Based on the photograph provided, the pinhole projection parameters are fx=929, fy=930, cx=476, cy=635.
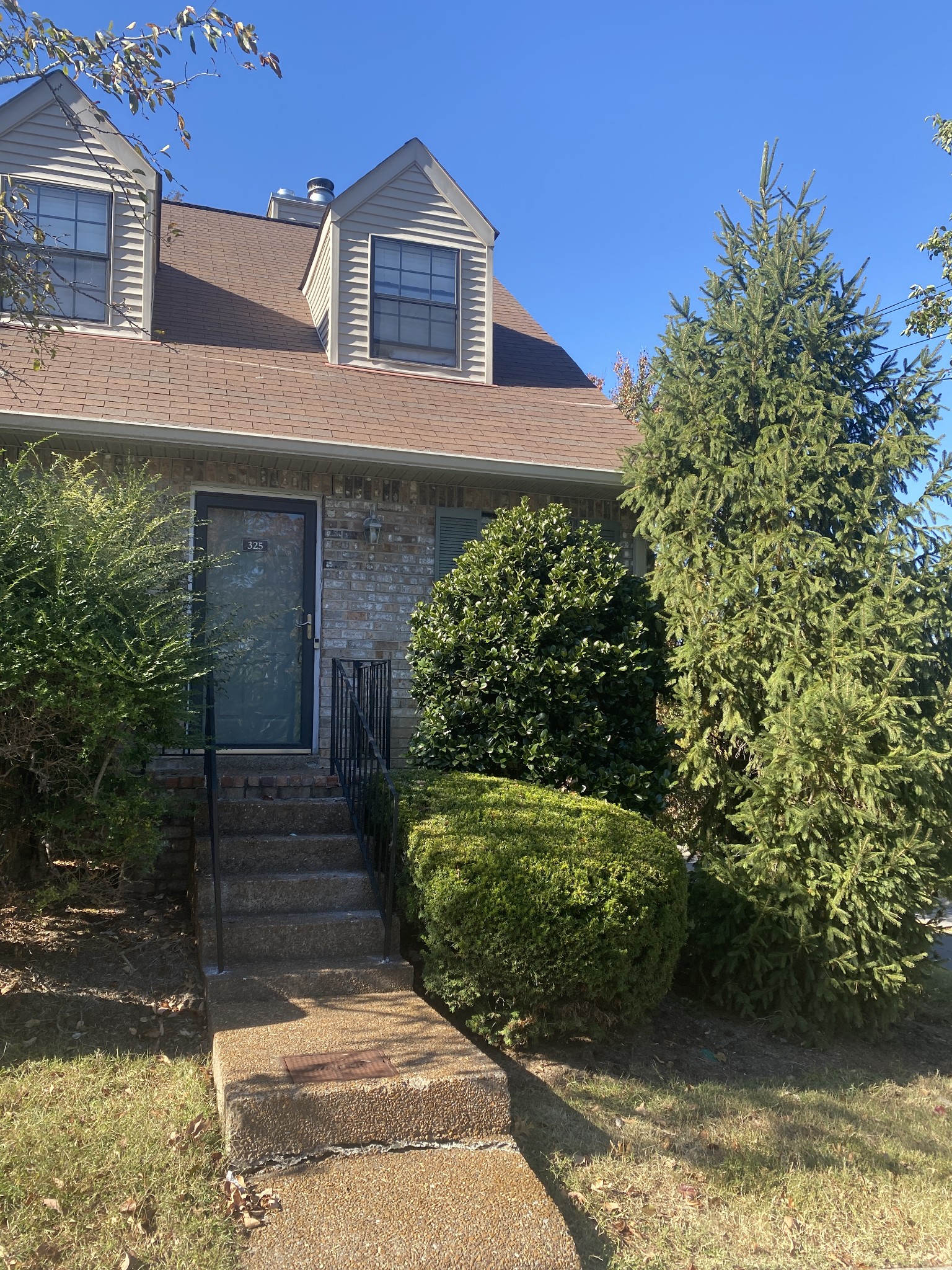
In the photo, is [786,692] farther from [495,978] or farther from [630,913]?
[495,978]

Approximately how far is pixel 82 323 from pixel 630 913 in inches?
275

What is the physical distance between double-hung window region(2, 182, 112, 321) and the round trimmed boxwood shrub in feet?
20.2

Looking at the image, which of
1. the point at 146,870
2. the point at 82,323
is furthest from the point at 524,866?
the point at 82,323

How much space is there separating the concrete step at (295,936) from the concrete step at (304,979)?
57 millimetres

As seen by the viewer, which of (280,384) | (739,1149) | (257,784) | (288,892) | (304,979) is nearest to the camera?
(739,1149)

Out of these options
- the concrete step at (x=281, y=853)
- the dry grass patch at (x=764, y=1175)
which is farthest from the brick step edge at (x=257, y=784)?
the dry grass patch at (x=764, y=1175)

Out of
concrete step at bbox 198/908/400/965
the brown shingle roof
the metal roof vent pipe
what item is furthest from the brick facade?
the metal roof vent pipe

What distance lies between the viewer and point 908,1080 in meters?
4.98

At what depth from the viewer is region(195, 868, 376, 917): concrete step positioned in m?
5.11

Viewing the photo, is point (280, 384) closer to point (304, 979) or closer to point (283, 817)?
point (283, 817)

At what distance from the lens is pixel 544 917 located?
4332mm

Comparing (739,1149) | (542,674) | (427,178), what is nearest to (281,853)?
(542,674)

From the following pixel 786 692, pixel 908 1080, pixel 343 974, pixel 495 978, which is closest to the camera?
pixel 495 978

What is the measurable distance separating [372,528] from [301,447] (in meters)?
0.89
